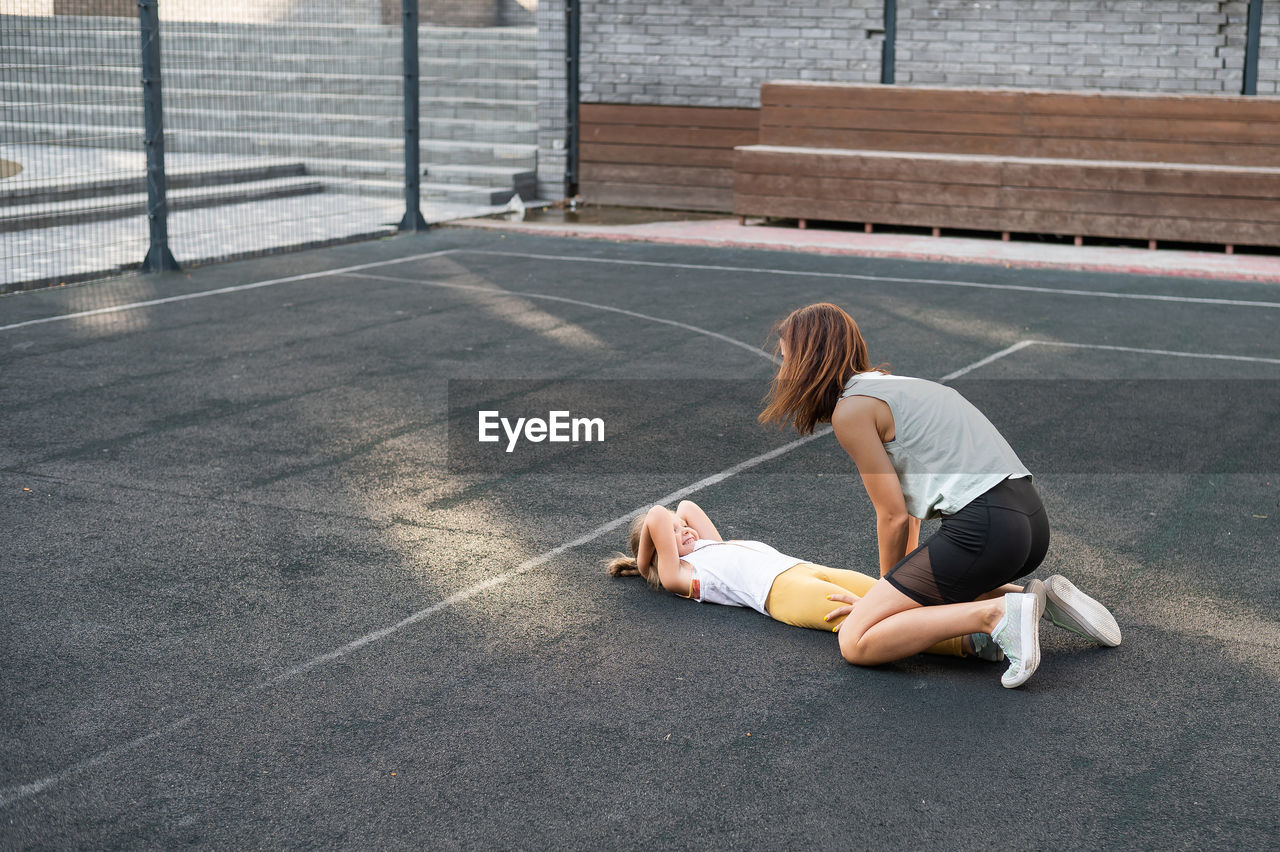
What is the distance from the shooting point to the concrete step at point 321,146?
17.8 m

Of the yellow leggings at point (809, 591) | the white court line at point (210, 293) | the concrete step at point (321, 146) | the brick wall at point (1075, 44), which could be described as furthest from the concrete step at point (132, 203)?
the yellow leggings at point (809, 591)

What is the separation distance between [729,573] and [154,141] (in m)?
9.02

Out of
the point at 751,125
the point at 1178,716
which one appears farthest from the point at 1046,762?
the point at 751,125

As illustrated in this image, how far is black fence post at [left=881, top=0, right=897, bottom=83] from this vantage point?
16.2 meters

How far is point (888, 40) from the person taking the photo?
1630 centimetres

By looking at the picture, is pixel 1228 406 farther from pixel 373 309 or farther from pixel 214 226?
pixel 214 226

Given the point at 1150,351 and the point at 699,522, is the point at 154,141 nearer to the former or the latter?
the point at 1150,351

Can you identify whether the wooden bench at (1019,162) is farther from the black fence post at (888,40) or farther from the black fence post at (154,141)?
the black fence post at (154,141)

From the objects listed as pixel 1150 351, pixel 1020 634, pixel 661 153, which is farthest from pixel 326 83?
pixel 1020 634

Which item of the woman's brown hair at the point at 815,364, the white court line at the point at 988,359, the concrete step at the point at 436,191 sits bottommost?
the white court line at the point at 988,359

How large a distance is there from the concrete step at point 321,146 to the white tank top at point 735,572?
13710 millimetres

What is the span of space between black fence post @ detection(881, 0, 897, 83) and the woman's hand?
13.0 metres

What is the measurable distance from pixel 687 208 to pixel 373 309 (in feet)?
25.4

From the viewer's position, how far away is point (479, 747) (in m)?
3.65
